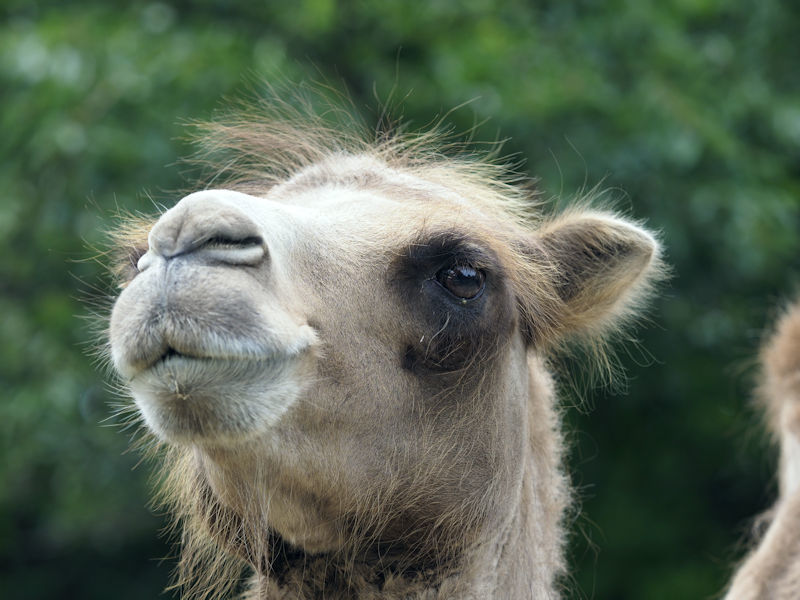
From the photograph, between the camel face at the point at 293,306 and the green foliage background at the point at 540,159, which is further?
the green foliage background at the point at 540,159

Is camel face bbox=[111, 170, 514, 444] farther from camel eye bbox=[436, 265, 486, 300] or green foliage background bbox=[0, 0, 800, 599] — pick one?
green foliage background bbox=[0, 0, 800, 599]

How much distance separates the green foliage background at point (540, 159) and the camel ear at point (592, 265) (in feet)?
10.1

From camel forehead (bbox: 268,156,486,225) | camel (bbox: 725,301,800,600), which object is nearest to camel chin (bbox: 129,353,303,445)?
camel forehead (bbox: 268,156,486,225)

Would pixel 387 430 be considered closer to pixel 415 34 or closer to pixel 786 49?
pixel 415 34

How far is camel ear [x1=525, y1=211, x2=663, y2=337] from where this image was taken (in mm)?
3689

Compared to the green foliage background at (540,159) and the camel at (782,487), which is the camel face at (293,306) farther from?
the green foliage background at (540,159)

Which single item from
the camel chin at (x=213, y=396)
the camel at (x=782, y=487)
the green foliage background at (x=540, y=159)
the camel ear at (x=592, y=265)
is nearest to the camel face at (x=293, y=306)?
the camel chin at (x=213, y=396)

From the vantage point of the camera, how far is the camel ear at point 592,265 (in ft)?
12.1

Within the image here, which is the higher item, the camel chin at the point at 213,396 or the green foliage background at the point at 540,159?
the camel chin at the point at 213,396

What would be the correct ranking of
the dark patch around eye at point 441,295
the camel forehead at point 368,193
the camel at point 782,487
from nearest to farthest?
the dark patch around eye at point 441,295 < the camel forehead at point 368,193 < the camel at point 782,487

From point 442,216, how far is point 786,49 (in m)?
8.10

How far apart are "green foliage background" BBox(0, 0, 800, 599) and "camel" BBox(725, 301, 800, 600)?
152 centimetres

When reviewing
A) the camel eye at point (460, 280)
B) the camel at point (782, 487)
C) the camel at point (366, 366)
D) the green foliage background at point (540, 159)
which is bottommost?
the green foliage background at point (540, 159)

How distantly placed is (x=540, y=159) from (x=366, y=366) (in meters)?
4.90
